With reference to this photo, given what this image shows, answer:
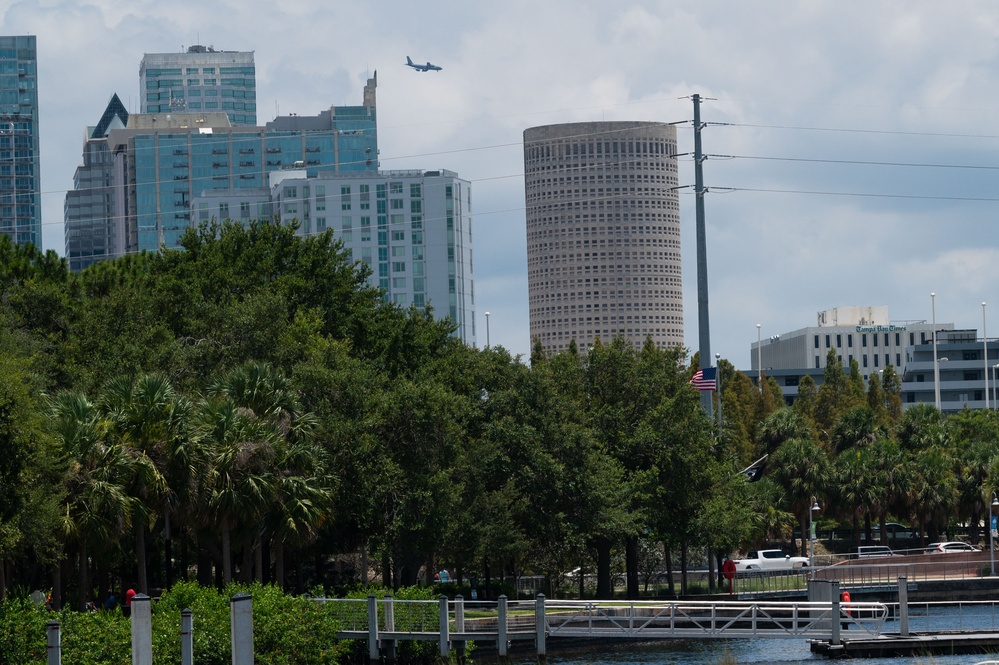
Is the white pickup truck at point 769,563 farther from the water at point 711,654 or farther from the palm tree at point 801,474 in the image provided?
the water at point 711,654

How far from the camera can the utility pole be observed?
228 ft

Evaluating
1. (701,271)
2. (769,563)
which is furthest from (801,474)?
(701,271)

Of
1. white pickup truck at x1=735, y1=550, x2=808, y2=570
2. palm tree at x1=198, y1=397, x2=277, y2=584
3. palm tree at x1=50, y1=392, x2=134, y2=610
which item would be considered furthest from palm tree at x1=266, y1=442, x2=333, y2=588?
white pickup truck at x1=735, y1=550, x2=808, y2=570

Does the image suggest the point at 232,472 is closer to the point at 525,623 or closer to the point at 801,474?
the point at 525,623

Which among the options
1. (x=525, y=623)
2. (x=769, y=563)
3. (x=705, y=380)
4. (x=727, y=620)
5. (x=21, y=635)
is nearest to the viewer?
(x=21, y=635)

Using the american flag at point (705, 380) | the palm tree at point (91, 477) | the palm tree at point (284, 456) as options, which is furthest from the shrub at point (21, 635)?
the american flag at point (705, 380)

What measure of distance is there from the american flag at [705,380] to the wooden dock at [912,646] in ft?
Answer: 84.9

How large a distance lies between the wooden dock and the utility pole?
2785 cm

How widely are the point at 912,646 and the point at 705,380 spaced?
2722 centimetres

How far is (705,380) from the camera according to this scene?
223 feet

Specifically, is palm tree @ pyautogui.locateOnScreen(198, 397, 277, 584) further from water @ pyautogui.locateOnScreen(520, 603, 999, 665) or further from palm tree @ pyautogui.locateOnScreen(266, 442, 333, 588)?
water @ pyautogui.locateOnScreen(520, 603, 999, 665)

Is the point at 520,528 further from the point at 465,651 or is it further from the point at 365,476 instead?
the point at 465,651

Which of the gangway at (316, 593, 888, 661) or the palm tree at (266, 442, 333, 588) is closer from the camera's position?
the gangway at (316, 593, 888, 661)

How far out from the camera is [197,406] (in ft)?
142
